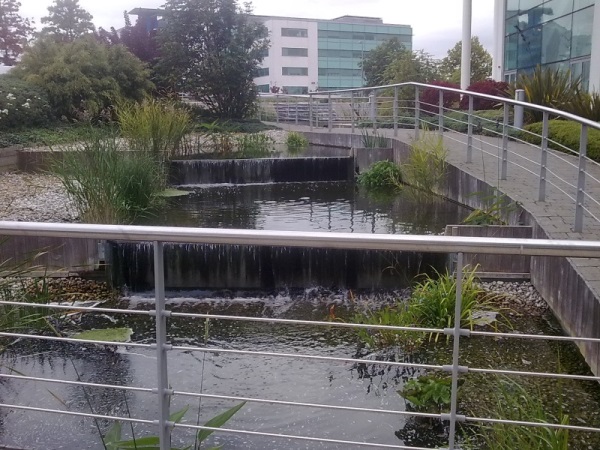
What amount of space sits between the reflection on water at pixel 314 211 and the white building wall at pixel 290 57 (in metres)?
69.9

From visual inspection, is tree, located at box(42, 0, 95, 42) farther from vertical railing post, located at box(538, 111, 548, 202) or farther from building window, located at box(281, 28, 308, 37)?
building window, located at box(281, 28, 308, 37)

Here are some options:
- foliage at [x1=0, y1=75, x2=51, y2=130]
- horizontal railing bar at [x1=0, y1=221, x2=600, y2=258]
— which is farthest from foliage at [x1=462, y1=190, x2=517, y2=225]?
foliage at [x1=0, y1=75, x2=51, y2=130]

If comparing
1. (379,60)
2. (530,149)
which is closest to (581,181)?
(530,149)

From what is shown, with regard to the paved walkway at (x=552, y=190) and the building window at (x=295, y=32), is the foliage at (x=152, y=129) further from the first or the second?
the building window at (x=295, y=32)

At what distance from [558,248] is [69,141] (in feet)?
21.4

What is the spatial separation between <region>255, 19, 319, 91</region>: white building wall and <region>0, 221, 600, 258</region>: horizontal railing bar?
77880 mm

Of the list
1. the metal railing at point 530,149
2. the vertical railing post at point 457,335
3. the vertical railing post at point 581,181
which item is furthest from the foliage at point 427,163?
the vertical railing post at point 457,335

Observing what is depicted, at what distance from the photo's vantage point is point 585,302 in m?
4.08

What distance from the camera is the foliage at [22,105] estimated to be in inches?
628

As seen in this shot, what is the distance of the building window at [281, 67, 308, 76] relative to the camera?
8119 cm

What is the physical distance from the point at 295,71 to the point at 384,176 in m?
74.0

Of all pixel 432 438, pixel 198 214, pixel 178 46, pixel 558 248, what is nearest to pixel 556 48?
pixel 178 46

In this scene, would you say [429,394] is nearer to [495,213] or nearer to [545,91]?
[495,213]

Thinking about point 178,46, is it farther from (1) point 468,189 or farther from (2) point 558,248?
(2) point 558,248
